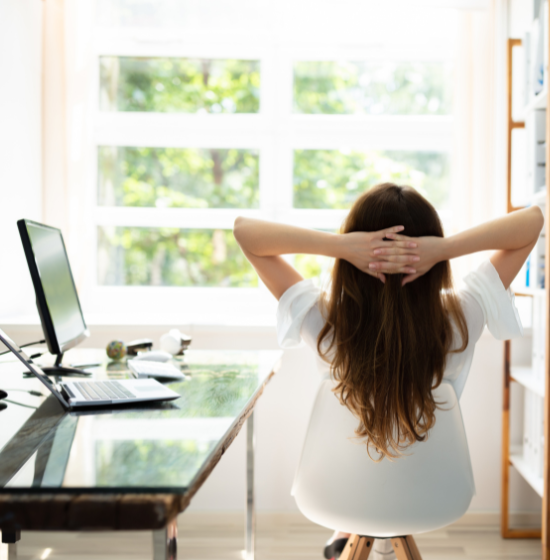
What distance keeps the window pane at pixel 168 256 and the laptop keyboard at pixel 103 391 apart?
163 cm

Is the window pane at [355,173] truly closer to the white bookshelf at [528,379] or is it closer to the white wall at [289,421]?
the white wall at [289,421]

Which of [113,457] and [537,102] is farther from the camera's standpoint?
[537,102]

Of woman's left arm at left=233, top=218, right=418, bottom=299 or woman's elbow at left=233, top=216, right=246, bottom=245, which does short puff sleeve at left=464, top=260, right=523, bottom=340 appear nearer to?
woman's left arm at left=233, top=218, right=418, bottom=299

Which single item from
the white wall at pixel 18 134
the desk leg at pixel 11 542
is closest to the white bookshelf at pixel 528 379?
the desk leg at pixel 11 542

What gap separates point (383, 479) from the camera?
3.60 feet

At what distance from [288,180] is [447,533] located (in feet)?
5.79

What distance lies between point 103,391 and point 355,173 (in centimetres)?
198

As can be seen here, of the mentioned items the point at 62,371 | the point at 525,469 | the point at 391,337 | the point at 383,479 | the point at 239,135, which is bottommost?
the point at 525,469

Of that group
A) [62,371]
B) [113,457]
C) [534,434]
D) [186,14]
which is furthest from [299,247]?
[186,14]

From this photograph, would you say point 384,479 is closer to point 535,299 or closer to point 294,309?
point 294,309

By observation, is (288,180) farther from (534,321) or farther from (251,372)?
(251,372)

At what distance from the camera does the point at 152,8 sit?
9.03 feet

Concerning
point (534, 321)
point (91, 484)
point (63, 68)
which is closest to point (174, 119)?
point (63, 68)

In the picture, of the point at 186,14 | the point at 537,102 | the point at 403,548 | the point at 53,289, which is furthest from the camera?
the point at 186,14
